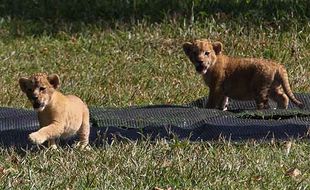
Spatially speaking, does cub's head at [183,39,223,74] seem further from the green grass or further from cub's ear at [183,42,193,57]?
the green grass

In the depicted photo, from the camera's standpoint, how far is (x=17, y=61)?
1115cm

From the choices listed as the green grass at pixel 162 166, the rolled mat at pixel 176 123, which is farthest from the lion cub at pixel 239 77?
the green grass at pixel 162 166

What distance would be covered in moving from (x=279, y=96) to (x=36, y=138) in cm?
255

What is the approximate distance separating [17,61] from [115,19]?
186cm

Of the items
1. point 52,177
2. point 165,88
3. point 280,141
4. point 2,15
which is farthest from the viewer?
point 2,15

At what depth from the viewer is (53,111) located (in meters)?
6.65

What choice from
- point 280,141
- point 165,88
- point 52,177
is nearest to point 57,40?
point 165,88

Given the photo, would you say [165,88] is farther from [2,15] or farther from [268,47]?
[2,15]

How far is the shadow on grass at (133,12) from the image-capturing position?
12062 millimetres

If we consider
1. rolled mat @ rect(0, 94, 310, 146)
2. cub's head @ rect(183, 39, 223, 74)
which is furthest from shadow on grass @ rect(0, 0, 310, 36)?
rolled mat @ rect(0, 94, 310, 146)

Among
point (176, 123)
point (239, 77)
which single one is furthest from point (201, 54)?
point (176, 123)

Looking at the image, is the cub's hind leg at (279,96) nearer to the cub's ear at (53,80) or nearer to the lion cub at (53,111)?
the lion cub at (53,111)

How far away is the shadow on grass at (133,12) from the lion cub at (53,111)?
5299 mm

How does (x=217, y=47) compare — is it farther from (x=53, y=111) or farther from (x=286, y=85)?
(x=53, y=111)
